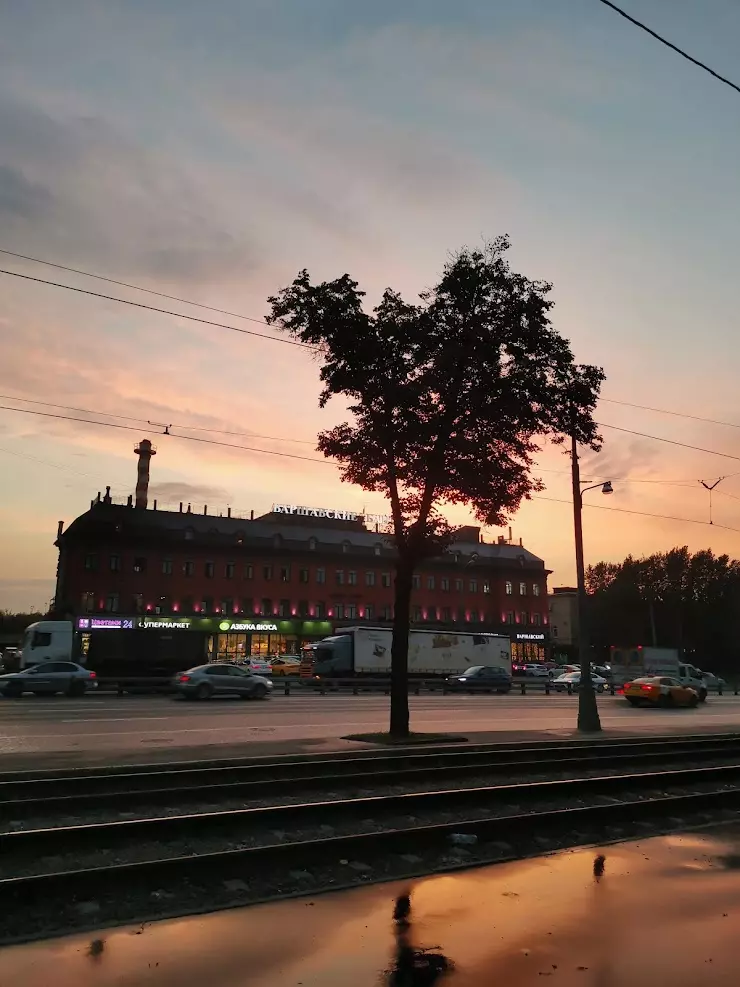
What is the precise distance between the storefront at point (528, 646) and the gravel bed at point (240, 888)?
8233 centimetres

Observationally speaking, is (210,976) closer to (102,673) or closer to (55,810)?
(55,810)

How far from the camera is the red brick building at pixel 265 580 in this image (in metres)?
69.4

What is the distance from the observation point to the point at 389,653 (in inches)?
1949

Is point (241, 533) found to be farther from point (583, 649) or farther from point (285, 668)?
point (583, 649)

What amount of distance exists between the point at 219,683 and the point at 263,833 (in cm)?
2547

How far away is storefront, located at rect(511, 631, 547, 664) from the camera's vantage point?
3526 inches

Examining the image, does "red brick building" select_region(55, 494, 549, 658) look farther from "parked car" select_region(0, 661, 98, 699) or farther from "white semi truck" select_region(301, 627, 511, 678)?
"parked car" select_region(0, 661, 98, 699)

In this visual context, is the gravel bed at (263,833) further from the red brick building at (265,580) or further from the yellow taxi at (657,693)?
the red brick building at (265,580)

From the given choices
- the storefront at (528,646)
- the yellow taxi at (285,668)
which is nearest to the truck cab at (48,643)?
the yellow taxi at (285,668)

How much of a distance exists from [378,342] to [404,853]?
41.1ft

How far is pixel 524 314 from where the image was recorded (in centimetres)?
1850

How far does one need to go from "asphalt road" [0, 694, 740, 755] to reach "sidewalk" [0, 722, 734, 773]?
0.66 metres

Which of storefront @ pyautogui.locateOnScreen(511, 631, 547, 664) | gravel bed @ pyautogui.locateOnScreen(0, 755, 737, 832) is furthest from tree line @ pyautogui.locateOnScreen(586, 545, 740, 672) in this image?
gravel bed @ pyautogui.locateOnScreen(0, 755, 737, 832)

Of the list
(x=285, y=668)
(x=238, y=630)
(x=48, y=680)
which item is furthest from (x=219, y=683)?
(x=238, y=630)
